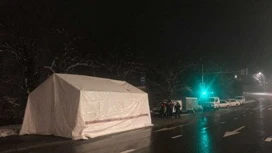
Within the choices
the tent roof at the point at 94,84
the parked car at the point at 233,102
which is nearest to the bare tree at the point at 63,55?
the tent roof at the point at 94,84

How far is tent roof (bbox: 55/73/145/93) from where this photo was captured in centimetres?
2078

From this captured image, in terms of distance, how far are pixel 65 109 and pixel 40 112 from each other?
1.79 meters

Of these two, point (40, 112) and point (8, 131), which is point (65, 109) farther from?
point (8, 131)

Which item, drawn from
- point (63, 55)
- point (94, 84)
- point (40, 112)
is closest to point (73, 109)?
point (40, 112)

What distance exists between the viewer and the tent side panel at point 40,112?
20.7 m

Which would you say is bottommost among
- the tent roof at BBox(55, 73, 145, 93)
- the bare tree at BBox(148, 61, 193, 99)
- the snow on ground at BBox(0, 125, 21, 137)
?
the snow on ground at BBox(0, 125, 21, 137)

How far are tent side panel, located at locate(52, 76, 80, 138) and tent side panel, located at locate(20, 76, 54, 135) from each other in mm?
490

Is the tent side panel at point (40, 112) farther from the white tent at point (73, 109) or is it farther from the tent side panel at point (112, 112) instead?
the tent side panel at point (112, 112)

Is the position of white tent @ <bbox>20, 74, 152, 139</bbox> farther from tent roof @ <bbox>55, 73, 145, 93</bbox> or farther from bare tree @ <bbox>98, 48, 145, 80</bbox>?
bare tree @ <bbox>98, 48, 145, 80</bbox>

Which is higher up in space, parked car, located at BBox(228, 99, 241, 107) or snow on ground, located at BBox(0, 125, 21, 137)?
parked car, located at BBox(228, 99, 241, 107)

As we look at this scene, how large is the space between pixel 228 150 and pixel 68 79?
1022cm

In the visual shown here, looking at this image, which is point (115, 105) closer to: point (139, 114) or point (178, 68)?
point (139, 114)

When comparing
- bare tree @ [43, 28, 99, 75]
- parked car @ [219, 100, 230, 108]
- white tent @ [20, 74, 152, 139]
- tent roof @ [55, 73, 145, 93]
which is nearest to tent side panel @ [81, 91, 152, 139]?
white tent @ [20, 74, 152, 139]

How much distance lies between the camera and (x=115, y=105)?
22.9 m
